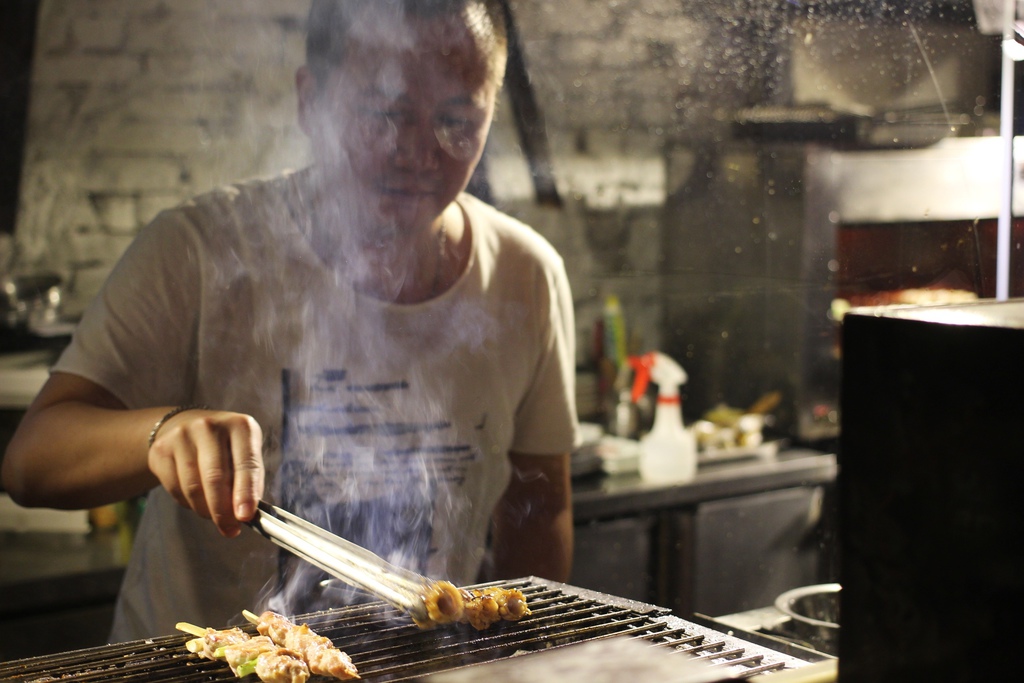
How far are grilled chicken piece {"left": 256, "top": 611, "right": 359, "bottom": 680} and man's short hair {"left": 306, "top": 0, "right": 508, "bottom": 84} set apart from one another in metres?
1.20

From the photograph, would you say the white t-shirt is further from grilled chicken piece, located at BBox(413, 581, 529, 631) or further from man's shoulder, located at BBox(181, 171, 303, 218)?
grilled chicken piece, located at BBox(413, 581, 529, 631)

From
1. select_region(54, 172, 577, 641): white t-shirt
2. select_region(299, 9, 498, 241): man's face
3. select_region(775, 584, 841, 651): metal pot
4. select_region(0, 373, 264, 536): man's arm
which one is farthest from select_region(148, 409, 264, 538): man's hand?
select_region(775, 584, 841, 651): metal pot

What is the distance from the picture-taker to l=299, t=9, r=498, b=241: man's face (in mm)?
1945

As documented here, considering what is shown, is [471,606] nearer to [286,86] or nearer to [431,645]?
[431,645]

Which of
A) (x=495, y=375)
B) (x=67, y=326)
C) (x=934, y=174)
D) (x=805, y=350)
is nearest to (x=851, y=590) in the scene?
(x=495, y=375)

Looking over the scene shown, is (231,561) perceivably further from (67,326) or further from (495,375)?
(67,326)

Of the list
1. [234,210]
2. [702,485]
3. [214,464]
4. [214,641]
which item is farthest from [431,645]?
[702,485]

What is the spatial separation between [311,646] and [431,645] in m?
0.17

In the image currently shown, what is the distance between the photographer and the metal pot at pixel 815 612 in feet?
5.58

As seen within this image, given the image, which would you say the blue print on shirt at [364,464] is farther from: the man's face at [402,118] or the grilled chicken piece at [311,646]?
the grilled chicken piece at [311,646]

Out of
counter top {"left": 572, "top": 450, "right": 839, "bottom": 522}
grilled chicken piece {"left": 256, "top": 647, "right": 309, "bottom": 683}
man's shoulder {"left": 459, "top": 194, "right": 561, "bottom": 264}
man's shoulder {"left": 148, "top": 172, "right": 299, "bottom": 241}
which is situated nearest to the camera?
grilled chicken piece {"left": 256, "top": 647, "right": 309, "bottom": 683}

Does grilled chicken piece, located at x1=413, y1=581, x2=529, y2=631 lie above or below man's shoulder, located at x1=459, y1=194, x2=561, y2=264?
below

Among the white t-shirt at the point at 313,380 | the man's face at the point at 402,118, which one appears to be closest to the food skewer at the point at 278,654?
the white t-shirt at the point at 313,380

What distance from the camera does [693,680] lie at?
2.31ft
